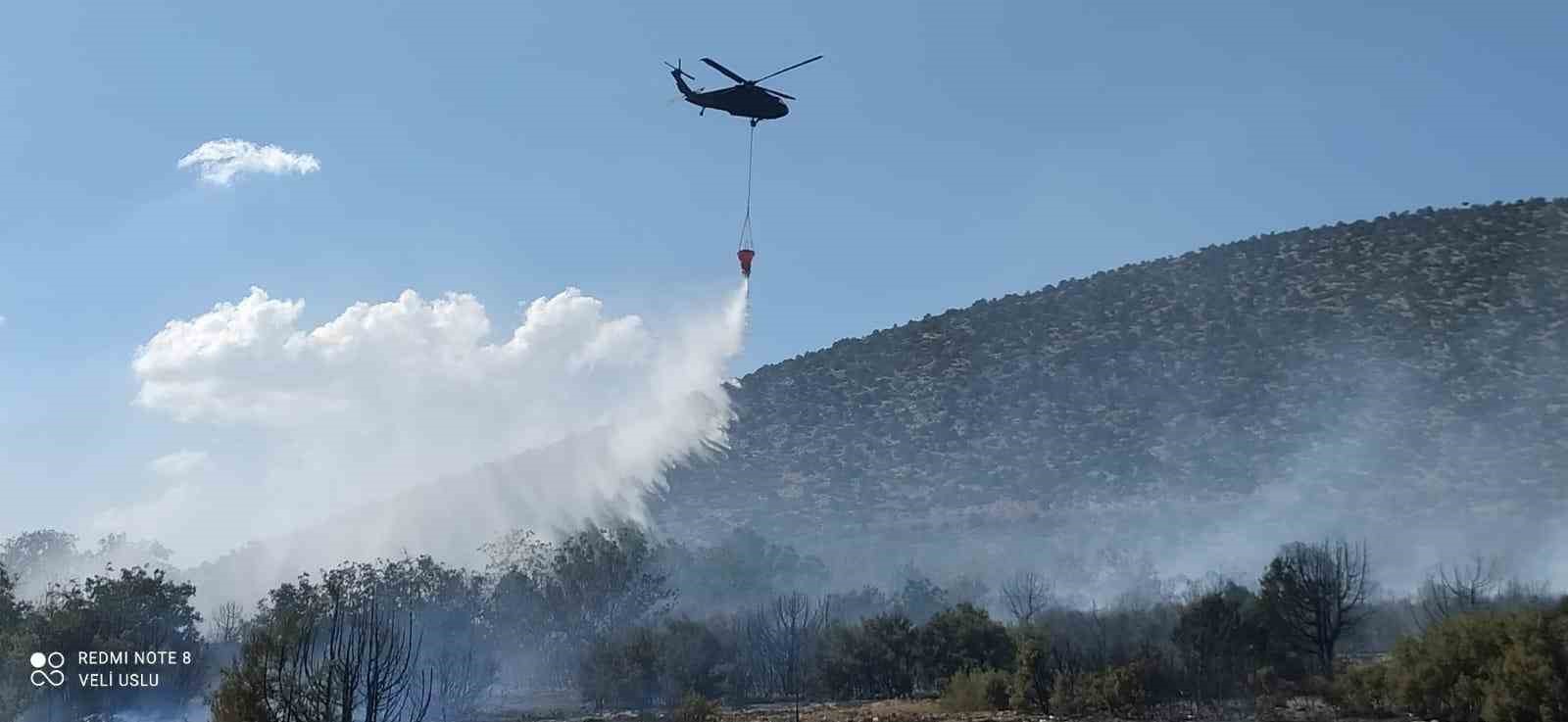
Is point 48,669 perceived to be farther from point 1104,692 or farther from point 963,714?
point 1104,692

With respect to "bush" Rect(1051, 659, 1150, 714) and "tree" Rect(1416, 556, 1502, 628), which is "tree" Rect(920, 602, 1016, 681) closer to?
"bush" Rect(1051, 659, 1150, 714)

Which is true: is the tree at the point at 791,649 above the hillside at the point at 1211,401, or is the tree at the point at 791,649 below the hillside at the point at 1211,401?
below

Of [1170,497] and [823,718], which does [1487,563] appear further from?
[823,718]

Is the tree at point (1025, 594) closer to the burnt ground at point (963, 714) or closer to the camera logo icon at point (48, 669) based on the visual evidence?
the burnt ground at point (963, 714)

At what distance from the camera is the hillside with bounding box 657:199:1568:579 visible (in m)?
100

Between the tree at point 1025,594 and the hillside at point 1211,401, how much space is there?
11.1 meters

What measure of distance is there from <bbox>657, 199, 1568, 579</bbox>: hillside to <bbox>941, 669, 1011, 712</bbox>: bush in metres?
56.3

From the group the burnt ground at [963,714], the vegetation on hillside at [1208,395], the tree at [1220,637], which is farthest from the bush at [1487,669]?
the vegetation on hillside at [1208,395]

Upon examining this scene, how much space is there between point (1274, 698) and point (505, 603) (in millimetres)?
51720

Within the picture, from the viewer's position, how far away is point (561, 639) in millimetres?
82938

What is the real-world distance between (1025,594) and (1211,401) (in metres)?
33.4

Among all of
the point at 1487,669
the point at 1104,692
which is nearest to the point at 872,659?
the point at 1104,692

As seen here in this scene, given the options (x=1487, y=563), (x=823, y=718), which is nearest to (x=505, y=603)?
(x=823, y=718)

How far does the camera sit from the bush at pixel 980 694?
48344 mm
